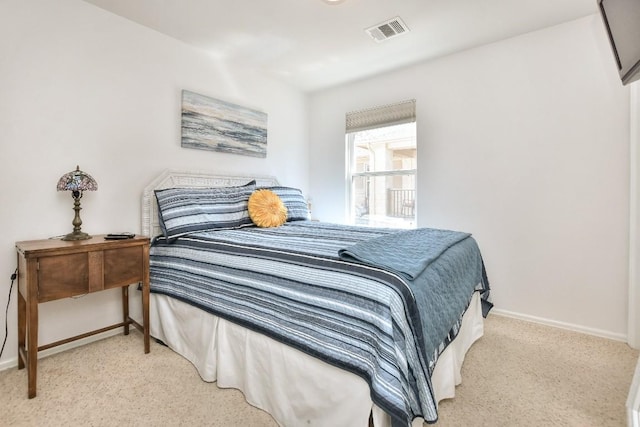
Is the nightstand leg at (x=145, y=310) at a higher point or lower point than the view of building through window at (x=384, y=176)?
lower

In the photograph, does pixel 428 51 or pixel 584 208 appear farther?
pixel 428 51

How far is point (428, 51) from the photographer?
2906 millimetres

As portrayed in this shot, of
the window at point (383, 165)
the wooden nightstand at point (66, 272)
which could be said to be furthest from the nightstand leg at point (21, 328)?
the window at point (383, 165)

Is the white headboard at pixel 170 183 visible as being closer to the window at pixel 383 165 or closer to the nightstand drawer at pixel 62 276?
the nightstand drawer at pixel 62 276

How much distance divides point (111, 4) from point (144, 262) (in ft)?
6.20

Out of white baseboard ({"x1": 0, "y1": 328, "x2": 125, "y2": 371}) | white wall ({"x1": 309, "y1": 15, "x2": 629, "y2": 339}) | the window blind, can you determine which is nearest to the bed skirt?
white baseboard ({"x1": 0, "y1": 328, "x2": 125, "y2": 371})

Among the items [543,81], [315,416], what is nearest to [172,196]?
[315,416]

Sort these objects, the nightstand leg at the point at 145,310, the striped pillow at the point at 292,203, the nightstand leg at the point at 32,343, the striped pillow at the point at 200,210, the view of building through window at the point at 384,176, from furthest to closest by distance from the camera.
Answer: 1. the view of building through window at the point at 384,176
2. the striped pillow at the point at 292,203
3. the striped pillow at the point at 200,210
4. the nightstand leg at the point at 145,310
5. the nightstand leg at the point at 32,343

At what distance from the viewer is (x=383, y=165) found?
11.9 ft

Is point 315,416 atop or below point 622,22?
below

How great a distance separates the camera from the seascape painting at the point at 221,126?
9.05 ft

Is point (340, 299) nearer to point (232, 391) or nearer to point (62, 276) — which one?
point (232, 391)

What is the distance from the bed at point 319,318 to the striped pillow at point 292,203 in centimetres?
79

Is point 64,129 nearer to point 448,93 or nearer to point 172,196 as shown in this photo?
point 172,196
